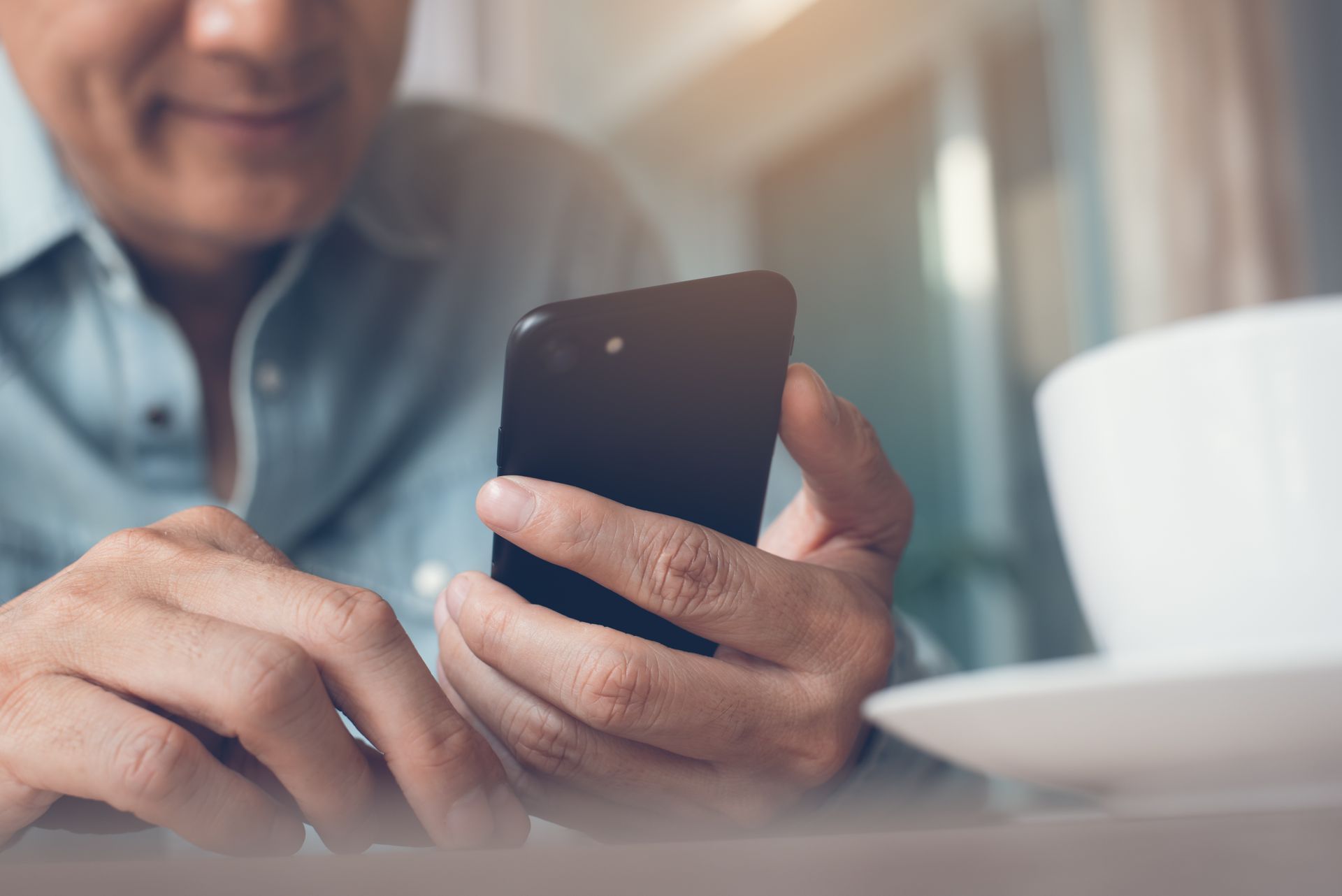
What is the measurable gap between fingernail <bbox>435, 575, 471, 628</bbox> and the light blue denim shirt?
27 centimetres

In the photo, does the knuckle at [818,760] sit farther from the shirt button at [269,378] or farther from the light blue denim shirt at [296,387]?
the shirt button at [269,378]

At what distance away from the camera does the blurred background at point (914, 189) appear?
2078 mm

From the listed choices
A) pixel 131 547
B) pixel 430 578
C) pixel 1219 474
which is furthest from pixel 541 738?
pixel 430 578

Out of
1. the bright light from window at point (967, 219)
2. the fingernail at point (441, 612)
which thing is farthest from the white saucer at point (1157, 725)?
the bright light from window at point (967, 219)

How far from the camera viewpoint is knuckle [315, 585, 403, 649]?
0.87 feet

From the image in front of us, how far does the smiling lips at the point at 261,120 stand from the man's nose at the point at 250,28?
0.04 meters

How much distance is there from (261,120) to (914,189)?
2.11m

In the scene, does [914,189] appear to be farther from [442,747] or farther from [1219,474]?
[442,747]

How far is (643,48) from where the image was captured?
248 centimetres

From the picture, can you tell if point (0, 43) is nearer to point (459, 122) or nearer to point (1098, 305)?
point (459, 122)

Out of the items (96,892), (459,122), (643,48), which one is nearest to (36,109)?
(459,122)

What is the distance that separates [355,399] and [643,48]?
6.35ft

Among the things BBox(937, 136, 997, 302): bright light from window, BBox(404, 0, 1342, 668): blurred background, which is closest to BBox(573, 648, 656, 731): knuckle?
BBox(404, 0, 1342, 668): blurred background

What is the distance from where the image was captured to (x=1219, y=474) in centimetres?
32
